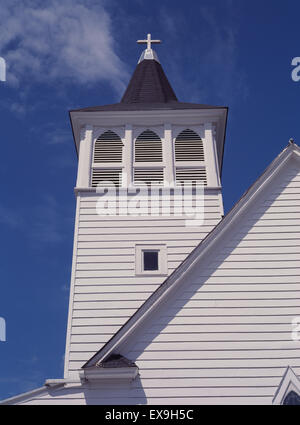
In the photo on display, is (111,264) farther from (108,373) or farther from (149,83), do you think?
(149,83)

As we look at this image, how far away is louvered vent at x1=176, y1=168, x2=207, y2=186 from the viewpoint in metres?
14.6

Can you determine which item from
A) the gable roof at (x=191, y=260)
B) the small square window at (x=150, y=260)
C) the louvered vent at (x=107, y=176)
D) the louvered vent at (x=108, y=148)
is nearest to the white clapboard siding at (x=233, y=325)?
the gable roof at (x=191, y=260)

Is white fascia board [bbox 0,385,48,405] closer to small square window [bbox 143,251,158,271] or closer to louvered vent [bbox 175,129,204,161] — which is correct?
small square window [bbox 143,251,158,271]

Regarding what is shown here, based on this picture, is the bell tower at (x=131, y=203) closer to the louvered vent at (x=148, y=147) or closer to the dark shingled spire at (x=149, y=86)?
the louvered vent at (x=148, y=147)

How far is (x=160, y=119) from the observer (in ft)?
52.2

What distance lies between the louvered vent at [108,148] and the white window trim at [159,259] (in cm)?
326

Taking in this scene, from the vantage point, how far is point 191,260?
895cm

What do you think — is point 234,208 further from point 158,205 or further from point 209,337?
point 158,205

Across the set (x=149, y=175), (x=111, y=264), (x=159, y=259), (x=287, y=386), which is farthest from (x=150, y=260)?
(x=287, y=386)

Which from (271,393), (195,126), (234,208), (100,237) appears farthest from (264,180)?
(195,126)

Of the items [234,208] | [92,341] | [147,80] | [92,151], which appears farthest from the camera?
[147,80]

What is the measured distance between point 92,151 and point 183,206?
344cm

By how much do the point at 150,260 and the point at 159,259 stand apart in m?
0.24

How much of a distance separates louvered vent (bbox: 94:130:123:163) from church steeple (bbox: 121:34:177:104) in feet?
A: 10.7
